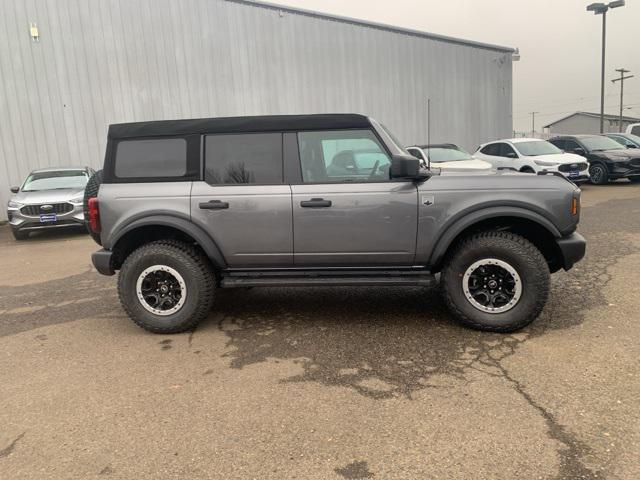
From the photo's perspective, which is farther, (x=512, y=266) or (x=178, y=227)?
(x=178, y=227)

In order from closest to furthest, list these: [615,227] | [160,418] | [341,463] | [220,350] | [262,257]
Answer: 1. [341,463]
2. [160,418]
3. [220,350]
4. [262,257]
5. [615,227]

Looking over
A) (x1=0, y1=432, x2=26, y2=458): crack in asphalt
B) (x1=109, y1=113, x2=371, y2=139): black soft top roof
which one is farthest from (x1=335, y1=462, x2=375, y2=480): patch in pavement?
(x1=109, y1=113, x2=371, y2=139): black soft top roof

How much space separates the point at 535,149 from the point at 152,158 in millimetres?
12880

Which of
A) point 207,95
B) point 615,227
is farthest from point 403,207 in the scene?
point 207,95

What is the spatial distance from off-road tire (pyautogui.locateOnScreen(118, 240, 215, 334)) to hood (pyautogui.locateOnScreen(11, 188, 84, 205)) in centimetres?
728

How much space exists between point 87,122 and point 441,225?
44.8 ft

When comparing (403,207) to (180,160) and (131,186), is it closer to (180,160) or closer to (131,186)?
(180,160)

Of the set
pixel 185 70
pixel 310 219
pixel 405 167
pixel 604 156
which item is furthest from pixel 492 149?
pixel 310 219

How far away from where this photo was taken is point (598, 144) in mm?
16047

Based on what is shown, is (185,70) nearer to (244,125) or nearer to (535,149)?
(535,149)

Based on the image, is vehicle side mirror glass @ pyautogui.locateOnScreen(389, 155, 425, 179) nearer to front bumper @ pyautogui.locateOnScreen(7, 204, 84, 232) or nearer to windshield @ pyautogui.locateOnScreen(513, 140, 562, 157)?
front bumper @ pyautogui.locateOnScreen(7, 204, 84, 232)

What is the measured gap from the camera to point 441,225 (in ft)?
13.5

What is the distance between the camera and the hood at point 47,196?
1055 centimetres

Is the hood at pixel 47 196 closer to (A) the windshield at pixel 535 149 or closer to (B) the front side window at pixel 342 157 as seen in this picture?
(B) the front side window at pixel 342 157
